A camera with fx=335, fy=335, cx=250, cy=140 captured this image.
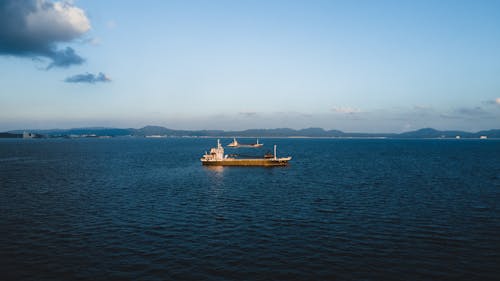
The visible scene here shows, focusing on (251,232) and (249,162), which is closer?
(251,232)

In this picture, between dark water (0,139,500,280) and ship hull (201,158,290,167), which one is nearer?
dark water (0,139,500,280)

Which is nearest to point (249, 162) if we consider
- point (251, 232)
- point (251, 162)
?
point (251, 162)

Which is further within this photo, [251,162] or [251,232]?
[251,162]

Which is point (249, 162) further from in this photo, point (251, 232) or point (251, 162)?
point (251, 232)

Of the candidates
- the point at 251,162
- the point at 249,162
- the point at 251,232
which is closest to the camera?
the point at 251,232

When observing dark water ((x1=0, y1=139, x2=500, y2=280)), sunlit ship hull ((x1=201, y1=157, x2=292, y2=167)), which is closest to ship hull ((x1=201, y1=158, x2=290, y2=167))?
sunlit ship hull ((x1=201, y1=157, x2=292, y2=167))

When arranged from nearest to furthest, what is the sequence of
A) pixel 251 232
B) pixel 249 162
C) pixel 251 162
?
1. pixel 251 232
2. pixel 249 162
3. pixel 251 162

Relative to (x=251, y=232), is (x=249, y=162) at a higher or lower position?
higher

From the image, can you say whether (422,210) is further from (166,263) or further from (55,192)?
(55,192)

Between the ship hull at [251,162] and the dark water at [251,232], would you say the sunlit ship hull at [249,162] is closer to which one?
the ship hull at [251,162]

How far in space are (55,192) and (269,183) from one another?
36.1m

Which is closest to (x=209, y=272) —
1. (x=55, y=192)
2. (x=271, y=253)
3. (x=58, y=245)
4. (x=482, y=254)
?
(x=271, y=253)

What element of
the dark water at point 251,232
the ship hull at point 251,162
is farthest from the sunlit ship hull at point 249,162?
the dark water at point 251,232

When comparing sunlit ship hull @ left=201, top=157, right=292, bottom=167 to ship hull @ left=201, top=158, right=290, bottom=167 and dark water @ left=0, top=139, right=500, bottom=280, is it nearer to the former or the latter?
ship hull @ left=201, top=158, right=290, bottom=167
